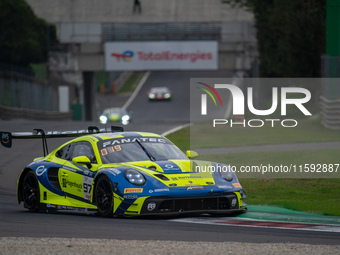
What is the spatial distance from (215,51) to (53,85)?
13796mm

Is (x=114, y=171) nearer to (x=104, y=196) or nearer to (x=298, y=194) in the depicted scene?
(x=104, y=196)

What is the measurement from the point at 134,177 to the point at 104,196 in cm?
58

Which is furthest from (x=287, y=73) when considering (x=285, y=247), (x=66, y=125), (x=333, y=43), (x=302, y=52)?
(x=285, y=247)

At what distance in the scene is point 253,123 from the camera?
2420cm

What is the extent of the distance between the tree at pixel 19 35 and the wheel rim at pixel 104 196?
4486 cm

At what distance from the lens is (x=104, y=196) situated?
1048 cm

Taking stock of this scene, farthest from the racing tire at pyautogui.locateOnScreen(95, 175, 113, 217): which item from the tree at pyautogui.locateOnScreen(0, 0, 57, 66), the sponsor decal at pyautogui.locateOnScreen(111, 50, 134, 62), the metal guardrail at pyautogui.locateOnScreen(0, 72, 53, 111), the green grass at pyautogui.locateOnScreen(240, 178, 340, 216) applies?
the sponsor decal at pyautogui.locateOnScreen(111, 50, 134, 62)

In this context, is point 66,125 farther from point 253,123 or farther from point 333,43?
point 333,43

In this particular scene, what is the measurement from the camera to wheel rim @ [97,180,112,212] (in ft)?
34.1

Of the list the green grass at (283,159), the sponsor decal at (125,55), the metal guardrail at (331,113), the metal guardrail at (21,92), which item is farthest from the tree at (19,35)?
the metal guardrail at (331,113)

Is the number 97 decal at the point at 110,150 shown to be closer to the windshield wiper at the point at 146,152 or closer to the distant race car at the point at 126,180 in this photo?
the distant race car at the point at 126,180

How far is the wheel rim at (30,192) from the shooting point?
12.1 m

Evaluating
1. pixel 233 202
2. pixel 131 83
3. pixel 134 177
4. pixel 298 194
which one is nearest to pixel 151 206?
pixel 134 177

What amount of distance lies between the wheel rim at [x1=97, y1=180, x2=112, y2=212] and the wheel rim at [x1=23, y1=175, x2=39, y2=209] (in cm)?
179
